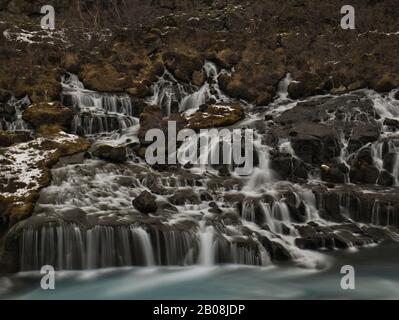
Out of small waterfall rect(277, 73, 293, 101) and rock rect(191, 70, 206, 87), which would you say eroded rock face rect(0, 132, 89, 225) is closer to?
rock rect(191, 70, 206, 87)

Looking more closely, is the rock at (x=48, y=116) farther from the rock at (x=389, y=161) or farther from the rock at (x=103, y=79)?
the rock at (x=389, y=161)

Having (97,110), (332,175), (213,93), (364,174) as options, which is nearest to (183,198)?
(332,175)

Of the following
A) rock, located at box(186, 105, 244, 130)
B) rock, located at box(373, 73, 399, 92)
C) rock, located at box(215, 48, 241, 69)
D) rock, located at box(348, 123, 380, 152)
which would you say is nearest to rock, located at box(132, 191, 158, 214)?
rock, located at box(186, 105, 244, 130)

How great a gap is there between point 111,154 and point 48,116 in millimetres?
5202

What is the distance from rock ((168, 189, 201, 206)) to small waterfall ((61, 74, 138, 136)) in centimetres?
797

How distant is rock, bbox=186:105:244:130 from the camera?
23.4 metres

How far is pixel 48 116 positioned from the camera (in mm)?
23078

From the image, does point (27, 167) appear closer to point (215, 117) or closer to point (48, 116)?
point (48, 116)

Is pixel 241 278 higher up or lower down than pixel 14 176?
lower down

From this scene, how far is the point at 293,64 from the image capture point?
30.5m

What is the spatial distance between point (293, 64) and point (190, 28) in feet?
27.1
